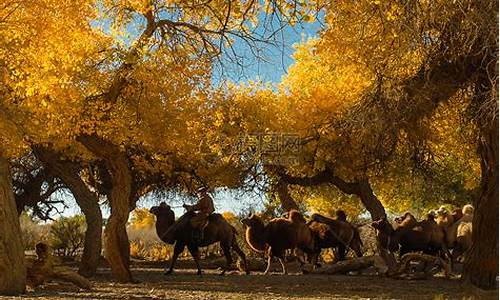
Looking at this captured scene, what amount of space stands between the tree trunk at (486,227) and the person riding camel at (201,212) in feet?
25.8

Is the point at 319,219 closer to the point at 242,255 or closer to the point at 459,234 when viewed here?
the point at 242,255

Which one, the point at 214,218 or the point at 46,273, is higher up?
the point at 214,218

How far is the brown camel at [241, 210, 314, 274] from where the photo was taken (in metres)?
19.5

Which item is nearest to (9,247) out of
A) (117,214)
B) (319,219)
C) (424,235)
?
(117,214)

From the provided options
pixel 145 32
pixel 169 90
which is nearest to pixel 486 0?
pixel 145 32

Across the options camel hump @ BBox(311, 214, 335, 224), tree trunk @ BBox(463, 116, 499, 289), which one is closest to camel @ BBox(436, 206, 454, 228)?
camel hump @ BBox(311, 214, 335, 224)

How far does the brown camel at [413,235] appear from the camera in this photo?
59.4ft

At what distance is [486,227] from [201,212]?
28.6 feet

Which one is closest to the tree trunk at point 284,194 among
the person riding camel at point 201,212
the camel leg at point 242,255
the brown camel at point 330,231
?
the brown camel at point 330,231

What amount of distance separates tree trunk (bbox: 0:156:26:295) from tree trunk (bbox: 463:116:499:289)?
7631mm

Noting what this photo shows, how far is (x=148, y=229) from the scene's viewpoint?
182ft

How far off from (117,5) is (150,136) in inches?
219

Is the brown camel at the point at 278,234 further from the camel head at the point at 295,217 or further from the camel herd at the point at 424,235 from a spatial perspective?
the camel herd at the point at 424,235

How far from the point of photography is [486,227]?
12344 millimetres
